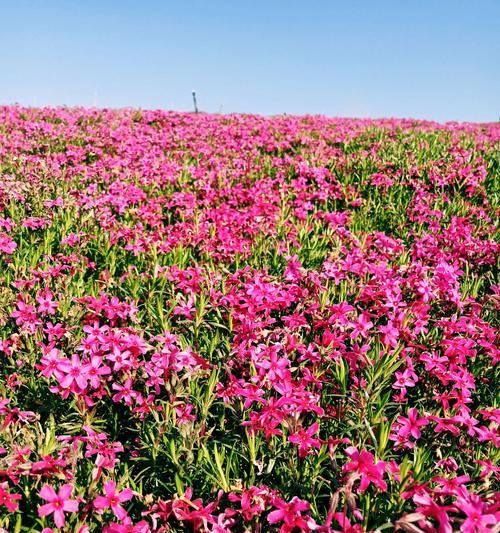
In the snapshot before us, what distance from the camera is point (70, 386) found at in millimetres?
3025

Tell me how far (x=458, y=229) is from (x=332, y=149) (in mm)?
4916

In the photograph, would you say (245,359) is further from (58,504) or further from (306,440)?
(58,504)

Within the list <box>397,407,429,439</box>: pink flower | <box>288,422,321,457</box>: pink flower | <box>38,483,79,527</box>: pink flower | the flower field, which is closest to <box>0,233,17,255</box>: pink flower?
the flower field

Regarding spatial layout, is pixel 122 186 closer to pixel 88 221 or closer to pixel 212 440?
pixel 88 221

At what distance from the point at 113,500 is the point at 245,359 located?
1.44m

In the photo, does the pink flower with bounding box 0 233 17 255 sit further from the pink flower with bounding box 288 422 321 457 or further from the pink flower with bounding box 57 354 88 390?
the pink flower with bounding box 288 422 321 457

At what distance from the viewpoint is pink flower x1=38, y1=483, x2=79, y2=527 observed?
217 cm

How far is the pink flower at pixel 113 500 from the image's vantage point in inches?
89.8

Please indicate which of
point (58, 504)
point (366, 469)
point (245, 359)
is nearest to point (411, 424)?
point (366, 469)

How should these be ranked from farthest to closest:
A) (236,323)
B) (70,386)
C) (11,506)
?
(236,323)
(70,386)
(11,506)

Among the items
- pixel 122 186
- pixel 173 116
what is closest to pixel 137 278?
pixel 122 186

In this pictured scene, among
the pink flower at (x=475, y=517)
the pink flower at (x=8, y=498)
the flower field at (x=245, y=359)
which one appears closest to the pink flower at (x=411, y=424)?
the flower field at (x=245, y=359)

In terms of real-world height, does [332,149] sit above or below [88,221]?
above

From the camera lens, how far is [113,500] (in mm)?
2340
